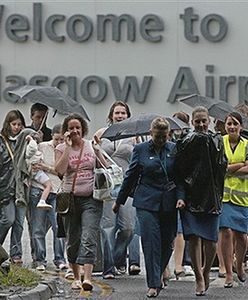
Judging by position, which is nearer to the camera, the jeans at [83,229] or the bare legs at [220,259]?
the jeans at [83,229]

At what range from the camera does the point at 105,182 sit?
1248 cm

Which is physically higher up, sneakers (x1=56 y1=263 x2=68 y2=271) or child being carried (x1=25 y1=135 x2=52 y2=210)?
child being carried (x1=25 y1=135 x2=52 y2=210)

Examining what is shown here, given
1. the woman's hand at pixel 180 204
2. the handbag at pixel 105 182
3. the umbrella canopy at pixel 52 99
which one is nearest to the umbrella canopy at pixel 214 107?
the umbrella canopy at pixel 52 99

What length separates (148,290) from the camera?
12297 millimetres

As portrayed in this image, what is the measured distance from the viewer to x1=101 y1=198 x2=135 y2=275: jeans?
14.1 metres

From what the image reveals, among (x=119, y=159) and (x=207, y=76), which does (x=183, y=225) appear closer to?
(x=119, y=159)

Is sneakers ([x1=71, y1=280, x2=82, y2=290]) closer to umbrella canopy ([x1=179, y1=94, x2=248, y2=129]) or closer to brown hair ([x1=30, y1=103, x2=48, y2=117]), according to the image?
umbrella canopy ([x1=179, y1=94, x2=248, y2=129])

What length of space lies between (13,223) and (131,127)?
6.73 feet

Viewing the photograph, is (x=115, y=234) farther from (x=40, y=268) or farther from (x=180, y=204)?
(x=180, y=204)

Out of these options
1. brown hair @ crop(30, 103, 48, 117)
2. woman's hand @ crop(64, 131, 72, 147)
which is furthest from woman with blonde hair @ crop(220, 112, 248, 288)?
brown hair @ crop(30, 103, 48, 117)

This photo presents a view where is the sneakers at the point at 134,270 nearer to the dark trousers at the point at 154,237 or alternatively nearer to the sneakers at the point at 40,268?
the sneakers at the point at 40,268

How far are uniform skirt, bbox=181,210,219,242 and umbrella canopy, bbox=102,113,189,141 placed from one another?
5.34 feet

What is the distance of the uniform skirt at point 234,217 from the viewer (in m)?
13.1

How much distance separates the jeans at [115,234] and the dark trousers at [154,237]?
1.77 m
